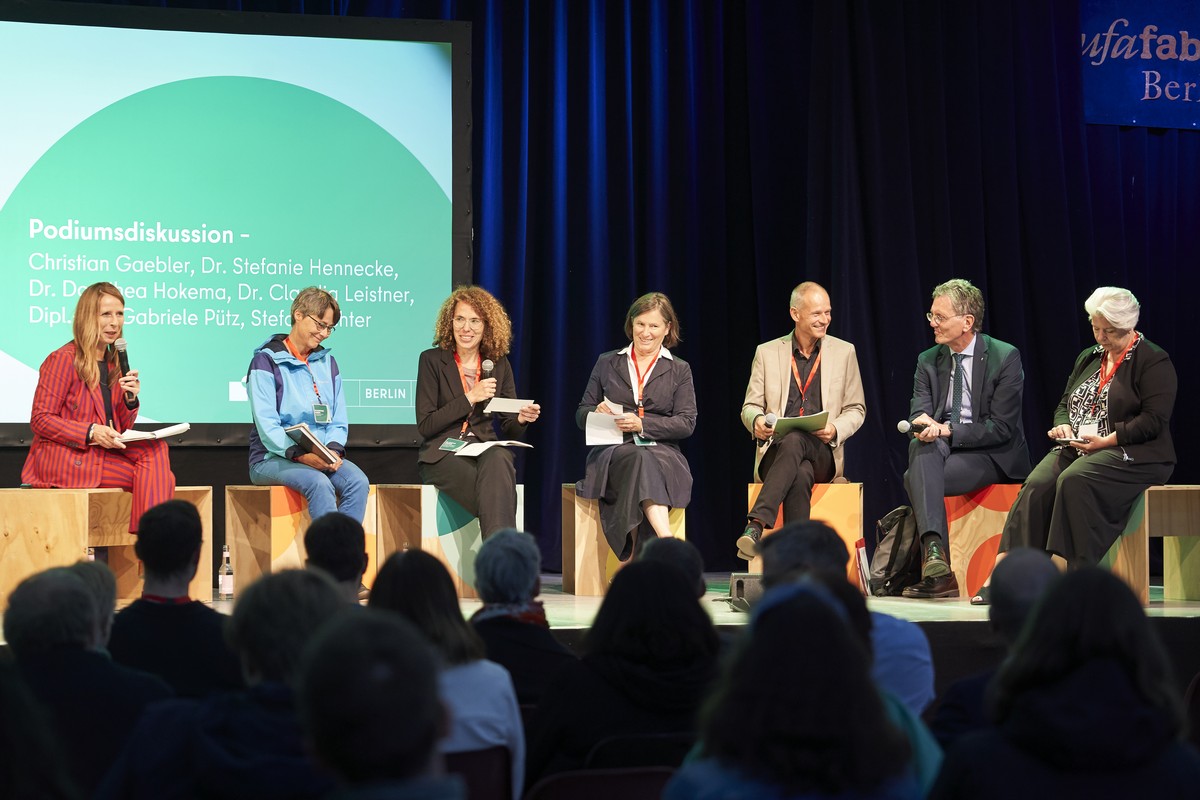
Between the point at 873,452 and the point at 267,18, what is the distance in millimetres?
3575

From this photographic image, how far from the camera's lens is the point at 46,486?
4.97 m

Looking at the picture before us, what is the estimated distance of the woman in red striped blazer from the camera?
4.97 metres

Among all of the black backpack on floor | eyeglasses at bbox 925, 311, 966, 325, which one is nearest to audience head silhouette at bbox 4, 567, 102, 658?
the black backpack on floor

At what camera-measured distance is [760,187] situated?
689 cm

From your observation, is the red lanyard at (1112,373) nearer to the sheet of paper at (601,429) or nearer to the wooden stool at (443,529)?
the sheet of paper at (601,429)

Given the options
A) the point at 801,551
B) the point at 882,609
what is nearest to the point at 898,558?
the point at 882,609

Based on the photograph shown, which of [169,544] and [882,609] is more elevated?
[169,544]

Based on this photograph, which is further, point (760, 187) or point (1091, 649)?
point (760, 187)

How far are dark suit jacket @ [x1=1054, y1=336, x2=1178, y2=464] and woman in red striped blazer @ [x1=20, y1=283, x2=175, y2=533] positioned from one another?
3.66m

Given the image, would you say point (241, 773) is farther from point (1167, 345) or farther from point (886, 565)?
point (1167, 345)

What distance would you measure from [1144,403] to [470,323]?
106 inches

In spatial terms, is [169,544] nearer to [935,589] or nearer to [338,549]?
[338,549]

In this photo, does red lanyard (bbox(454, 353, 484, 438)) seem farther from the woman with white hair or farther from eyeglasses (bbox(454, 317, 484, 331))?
the woman with white hair

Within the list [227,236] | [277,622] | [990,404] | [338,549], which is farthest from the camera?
[227,236]
